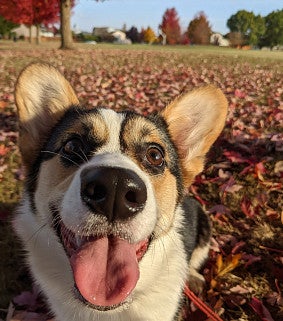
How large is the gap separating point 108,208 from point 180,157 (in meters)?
1.24

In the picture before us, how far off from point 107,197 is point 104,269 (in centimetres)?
56

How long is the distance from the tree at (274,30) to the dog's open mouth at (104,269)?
90055 mm

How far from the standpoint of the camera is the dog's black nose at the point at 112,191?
2020 millimetres

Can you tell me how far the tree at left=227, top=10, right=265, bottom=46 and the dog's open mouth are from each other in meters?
91.8

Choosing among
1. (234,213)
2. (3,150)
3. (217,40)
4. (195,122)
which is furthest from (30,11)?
(217,40)

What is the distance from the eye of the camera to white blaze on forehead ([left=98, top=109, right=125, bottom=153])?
260 cm

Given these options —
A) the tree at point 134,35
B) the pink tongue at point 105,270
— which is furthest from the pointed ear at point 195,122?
the tree at point 134,35

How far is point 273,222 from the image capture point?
431 cm

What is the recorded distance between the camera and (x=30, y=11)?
35812 millimetres

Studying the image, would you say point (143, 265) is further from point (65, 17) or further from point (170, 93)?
point (65, 17)

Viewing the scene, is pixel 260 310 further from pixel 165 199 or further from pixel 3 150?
pixel 3 150

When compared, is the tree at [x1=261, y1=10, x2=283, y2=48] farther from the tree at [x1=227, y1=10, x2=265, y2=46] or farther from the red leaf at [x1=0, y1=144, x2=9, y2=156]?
the red leaf at [x1=0, y1=144, x2=9, y2=156]

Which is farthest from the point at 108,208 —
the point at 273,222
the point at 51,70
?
the point at 273,222

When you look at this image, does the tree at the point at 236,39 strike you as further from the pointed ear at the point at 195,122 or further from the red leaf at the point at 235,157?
the pointed ear at the point at 195,122
